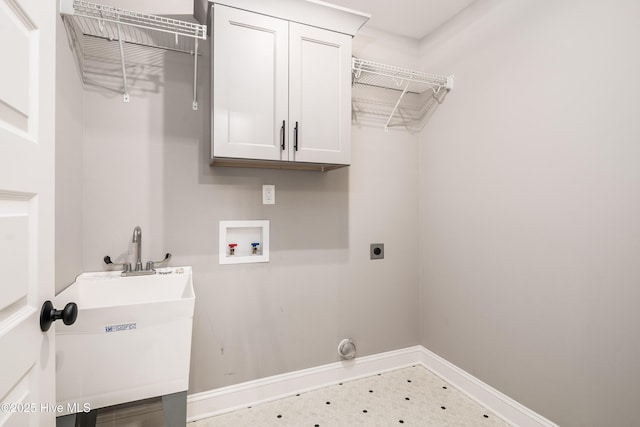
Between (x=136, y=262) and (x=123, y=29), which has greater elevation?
(x=123, y=29)

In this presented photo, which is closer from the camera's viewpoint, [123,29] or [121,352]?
[121,352]

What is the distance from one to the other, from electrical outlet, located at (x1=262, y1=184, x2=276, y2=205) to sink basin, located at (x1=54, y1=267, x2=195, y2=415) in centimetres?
80

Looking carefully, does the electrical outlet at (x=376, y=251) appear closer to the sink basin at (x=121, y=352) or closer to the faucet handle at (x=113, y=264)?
the sink basin at (x=121, y=352)

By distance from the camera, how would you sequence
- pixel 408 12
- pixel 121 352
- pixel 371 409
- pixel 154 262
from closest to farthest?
pixel 121 352, pixel 154 262, pixel 371 409, pixel 408 12

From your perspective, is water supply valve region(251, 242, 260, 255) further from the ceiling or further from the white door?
the ceiling

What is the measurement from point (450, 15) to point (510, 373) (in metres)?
2.29

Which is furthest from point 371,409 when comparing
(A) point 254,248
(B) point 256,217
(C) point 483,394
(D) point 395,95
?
(D) point 395,95

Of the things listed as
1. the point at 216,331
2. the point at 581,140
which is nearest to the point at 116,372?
the point at 216,331

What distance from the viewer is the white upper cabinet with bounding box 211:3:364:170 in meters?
1.51

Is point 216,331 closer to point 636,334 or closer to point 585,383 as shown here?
point 585,383

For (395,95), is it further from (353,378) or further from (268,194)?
(353,378)

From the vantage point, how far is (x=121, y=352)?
1172 millimetres

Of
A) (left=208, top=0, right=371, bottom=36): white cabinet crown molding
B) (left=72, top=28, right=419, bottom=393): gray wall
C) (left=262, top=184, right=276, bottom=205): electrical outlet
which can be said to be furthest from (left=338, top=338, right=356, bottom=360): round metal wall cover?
(left=208, top=0, right=371, bottom=36): white cabinet crown molding

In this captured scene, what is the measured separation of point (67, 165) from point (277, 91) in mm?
1015
